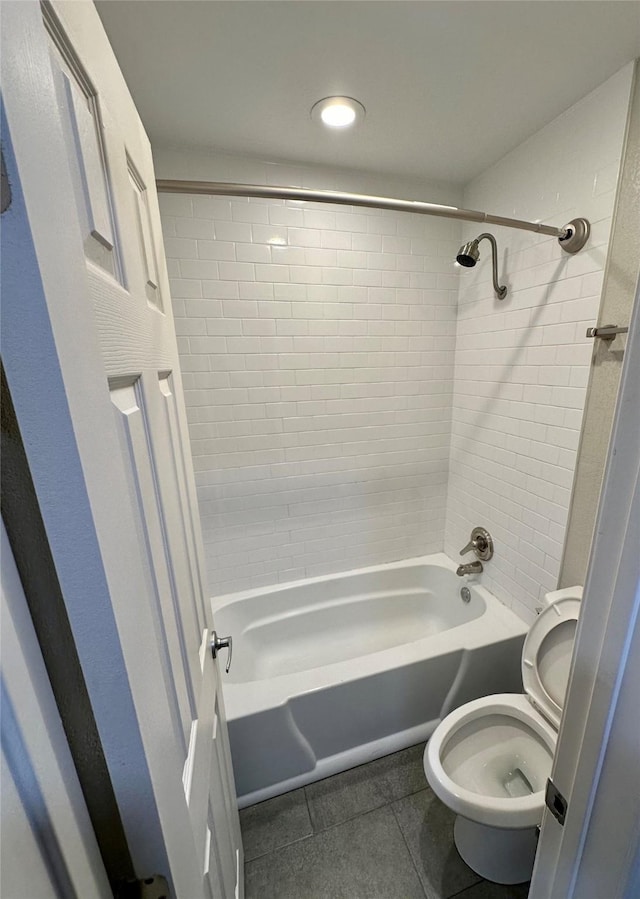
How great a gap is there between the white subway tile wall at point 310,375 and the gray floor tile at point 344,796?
0.88 meters

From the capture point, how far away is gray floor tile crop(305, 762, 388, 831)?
1284 millimetres

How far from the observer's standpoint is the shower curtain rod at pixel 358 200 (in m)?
1.02

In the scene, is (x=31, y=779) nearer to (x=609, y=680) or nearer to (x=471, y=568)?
(x=609, y=680)

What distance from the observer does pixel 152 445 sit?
0.53 m

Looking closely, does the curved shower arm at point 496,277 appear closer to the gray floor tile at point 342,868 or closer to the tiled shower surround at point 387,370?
the tiled shower surround at point 387,370

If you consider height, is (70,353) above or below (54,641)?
above

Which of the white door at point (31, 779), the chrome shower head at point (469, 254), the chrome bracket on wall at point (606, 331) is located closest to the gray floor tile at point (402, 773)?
the white door at point (31, 779)

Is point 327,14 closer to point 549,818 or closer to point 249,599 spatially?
point 549,818

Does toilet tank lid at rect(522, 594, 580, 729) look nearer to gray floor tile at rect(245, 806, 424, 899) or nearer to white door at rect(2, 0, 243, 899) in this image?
gray floor tile at rect(245, 806, 424, 899)

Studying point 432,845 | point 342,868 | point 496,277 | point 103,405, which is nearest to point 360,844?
point 342,868

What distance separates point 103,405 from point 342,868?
166 cm

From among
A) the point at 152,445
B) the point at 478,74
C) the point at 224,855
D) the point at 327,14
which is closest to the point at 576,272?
the point at 478,74

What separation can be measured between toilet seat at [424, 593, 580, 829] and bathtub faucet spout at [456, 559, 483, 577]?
612 millimetres

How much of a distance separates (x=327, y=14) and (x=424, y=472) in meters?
1.82
